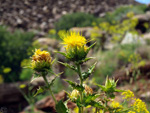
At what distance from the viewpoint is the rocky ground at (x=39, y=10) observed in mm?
14983

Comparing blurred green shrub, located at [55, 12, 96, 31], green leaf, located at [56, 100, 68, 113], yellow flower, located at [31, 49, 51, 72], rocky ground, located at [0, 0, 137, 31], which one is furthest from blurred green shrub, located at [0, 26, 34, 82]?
rocky ground, located at [0, 0, 137, 31]

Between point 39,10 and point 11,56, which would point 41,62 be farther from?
point 39,10

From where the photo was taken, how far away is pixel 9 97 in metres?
6.09

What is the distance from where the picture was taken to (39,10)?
1767 cm

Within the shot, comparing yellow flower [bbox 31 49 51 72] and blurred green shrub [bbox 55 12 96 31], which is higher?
blurred green shrub [bbox 55 12 96 31]

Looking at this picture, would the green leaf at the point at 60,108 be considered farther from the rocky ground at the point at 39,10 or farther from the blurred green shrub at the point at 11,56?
the rocky ground at the point at 39,10

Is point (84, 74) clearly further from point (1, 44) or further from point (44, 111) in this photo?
point (1, 44)

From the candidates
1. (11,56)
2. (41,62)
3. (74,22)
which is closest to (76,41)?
(41,62)

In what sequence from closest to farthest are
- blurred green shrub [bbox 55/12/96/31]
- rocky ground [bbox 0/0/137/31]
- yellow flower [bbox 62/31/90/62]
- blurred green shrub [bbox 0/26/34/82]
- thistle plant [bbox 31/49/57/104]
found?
yellow flower [bbox 62/31/90/62] < thistle plant [bbox 31/49/57/104] < blurred green shrub [bbox 0/26/34/82] < blurred green shrub [bbox 55/12/96/31] < rocky ground [bbox 0/0/137/31]

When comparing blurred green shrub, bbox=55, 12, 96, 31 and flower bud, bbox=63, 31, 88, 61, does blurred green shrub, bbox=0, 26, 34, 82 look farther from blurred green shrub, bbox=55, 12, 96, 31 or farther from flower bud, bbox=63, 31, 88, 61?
flower bud, bbox=63, 31, 88, 61

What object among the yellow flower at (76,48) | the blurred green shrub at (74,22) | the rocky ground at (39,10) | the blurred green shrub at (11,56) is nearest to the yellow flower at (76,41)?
the yellow flower at (76,48)

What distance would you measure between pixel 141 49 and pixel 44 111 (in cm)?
458

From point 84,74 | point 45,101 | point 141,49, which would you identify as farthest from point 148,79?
point 84,74

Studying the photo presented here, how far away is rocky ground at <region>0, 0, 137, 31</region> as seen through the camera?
14983mm
